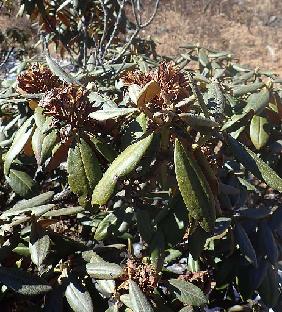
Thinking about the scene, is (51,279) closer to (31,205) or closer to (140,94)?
(31,205)

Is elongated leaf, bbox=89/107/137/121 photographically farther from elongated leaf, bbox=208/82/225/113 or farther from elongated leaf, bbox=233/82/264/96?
elongated leaf, bbox=233/82/264/96

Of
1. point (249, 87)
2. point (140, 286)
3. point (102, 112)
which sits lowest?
point (140, 286)

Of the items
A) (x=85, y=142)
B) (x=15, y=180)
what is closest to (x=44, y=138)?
(x=85, y=142)

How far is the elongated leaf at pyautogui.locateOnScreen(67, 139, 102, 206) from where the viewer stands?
100cm

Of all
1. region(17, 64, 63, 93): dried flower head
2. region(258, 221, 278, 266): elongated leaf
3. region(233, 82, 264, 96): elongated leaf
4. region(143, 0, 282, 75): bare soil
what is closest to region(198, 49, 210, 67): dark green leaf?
region(233, 82, 264, 96): elongated leaf

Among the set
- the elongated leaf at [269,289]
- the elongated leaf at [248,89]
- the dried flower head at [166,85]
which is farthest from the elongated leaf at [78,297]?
the elongated leaf at [248,89]

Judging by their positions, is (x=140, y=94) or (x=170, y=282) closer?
(x=140, y=94)

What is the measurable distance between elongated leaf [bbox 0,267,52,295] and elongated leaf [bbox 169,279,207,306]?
28 cm

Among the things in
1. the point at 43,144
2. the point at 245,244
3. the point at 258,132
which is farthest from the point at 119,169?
the point at 258,132

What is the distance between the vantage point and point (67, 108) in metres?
0.97

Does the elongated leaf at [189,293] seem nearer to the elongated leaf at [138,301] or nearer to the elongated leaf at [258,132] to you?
the elongated leaf at [138,301]

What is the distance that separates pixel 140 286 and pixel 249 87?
69cm

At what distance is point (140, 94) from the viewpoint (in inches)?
35.8

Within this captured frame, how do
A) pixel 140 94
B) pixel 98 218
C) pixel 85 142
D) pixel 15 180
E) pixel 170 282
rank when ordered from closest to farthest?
pixel 140 94, pixel 85 142, pixel 170 282, pixel 15 180, pixel 98 218
